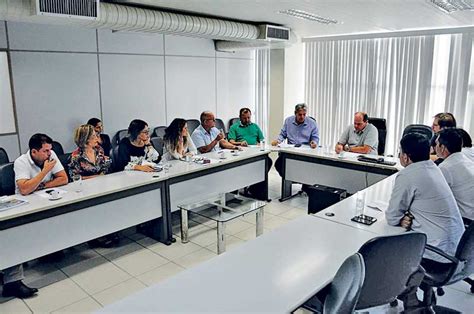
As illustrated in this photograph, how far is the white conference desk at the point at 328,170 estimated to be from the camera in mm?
4652

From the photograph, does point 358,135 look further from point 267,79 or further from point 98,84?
point 98,84

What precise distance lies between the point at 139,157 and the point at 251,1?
2.07 m

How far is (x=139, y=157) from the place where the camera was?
4.38 meters

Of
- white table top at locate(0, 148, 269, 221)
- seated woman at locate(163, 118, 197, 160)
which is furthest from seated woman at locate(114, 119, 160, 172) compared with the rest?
seated woman at locate(163, 118, 197, 160)

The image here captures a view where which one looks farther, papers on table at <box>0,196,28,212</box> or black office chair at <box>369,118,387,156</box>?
black office chair at <box>369,118,387,156</box>

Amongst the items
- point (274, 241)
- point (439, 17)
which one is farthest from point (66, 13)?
point (439, 17)

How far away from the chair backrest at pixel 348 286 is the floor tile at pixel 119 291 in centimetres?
199

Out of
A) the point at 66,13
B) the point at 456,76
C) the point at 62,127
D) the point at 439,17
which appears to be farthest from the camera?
the point at 456,76

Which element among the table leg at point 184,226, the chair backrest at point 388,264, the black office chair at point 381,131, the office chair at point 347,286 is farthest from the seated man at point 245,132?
the office chair at point 347,286

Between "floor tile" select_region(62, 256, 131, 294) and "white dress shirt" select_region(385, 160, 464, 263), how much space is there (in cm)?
250

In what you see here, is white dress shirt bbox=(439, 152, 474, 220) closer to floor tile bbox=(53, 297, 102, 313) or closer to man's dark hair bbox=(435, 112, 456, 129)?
man's dark hair bbox=(435, 112, 456, 129)

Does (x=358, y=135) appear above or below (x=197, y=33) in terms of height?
below

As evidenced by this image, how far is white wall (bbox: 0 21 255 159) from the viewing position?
490 cm

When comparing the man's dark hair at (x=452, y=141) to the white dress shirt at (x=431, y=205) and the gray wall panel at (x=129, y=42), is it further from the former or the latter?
the gray wall panel at (x=129, y=42)
